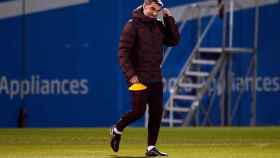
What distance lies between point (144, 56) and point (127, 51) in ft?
0.64

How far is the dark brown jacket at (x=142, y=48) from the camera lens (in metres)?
9.77

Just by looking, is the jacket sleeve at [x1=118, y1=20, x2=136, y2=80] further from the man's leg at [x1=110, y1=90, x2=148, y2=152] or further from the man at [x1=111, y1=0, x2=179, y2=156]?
the man's leg at [x1=110, y1=90, x2=148, y2=152]

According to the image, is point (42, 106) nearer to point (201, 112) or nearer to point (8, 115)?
point (8, 115)

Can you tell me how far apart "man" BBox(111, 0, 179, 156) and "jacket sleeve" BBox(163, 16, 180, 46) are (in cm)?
9

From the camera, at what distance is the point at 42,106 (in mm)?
19391

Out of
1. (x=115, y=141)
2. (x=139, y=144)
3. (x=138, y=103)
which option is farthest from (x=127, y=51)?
(x=139, y=144)

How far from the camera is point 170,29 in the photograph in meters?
10.1

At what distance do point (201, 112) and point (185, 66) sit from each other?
3.66ft

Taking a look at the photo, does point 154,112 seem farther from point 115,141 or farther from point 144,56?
point 144,56

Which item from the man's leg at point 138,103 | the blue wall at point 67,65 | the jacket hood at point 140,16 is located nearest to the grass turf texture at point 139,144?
the man's leg at point 138,103

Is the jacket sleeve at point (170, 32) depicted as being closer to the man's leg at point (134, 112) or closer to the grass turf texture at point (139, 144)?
the man's leg at point (134, 112)

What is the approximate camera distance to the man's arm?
1005 centimetres

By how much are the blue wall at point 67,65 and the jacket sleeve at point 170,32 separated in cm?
920

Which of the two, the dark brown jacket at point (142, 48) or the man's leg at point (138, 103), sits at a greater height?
the dark brown jacket at point (142, 48)
